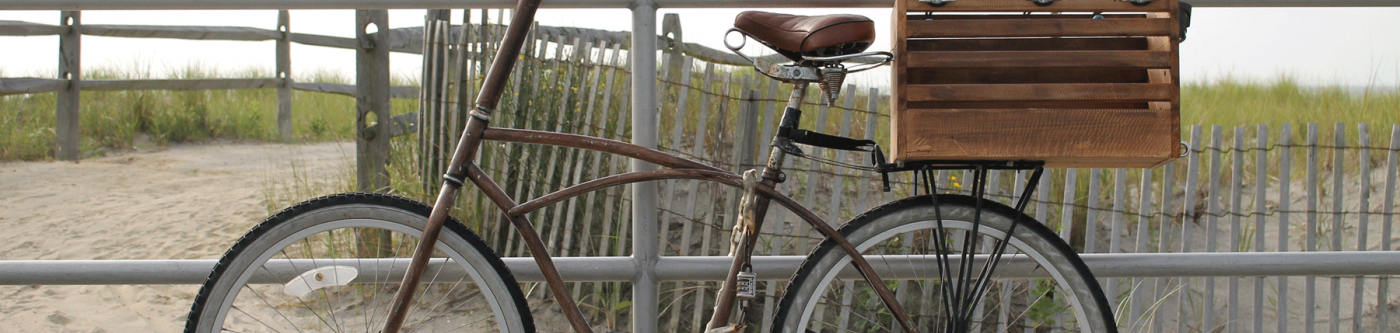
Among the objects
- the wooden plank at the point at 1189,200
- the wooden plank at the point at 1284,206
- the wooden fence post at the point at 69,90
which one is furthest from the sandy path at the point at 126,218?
the wooden plank at the point at 1284,206

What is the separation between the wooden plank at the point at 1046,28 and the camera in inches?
50.1

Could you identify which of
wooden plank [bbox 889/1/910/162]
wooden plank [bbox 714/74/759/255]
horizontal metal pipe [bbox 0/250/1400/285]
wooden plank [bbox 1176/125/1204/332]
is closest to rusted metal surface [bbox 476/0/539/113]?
horizontal metal pipe [bbox 0/250/1400/285]

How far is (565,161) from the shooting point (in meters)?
3.37

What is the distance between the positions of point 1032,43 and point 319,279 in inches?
52.8

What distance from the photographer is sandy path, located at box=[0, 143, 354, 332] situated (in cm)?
357

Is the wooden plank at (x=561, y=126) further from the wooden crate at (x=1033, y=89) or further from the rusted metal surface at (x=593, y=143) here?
the wooden crate at (x=1033, y=89)

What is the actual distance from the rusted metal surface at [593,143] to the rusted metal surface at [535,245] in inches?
3.0

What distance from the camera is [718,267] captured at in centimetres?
154

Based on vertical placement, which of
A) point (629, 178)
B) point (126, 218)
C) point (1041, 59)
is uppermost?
point (1041, 59)

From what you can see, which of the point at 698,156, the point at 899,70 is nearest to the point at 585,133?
the point at 698,156

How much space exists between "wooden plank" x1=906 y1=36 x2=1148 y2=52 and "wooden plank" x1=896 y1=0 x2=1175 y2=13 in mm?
52

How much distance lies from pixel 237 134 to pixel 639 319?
8.30 metres

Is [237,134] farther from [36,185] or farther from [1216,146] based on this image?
[1216,146]

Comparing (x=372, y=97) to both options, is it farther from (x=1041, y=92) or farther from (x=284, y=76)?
(x=284, y=76)
